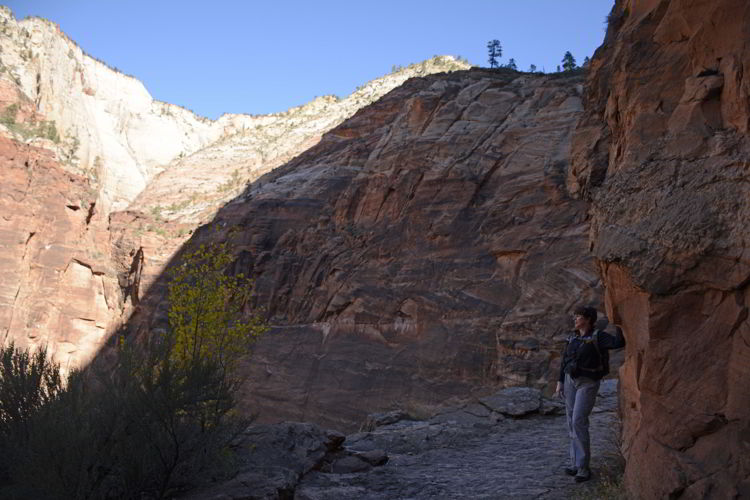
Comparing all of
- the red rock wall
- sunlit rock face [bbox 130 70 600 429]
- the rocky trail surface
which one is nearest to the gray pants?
the rocky trail surface

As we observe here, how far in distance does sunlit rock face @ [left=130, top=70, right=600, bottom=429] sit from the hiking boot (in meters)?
10.4

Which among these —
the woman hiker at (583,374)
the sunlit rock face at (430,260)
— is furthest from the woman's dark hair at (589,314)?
the sunlit rock face at (430,260)

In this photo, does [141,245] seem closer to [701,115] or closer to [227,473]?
[227,473]

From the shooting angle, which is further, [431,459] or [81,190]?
[81,190]

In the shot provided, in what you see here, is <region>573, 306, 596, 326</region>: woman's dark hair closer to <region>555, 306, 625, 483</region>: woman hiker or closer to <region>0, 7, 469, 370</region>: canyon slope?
<region>555, 306, 625, 483</region>: woman hiker

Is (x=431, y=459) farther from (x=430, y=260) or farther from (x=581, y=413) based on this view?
(x=430, y=260)

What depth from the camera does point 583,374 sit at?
684cm

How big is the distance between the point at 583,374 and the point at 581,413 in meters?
0.44

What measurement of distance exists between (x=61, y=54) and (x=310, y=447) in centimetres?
6696

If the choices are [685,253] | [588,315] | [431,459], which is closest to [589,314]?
[588,315]

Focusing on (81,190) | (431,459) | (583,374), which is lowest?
(431,459)

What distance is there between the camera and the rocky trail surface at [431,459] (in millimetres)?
7148

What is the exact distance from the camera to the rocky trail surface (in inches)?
281

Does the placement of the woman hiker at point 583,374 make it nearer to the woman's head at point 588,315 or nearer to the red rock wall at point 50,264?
the woman's head at point 588,315
